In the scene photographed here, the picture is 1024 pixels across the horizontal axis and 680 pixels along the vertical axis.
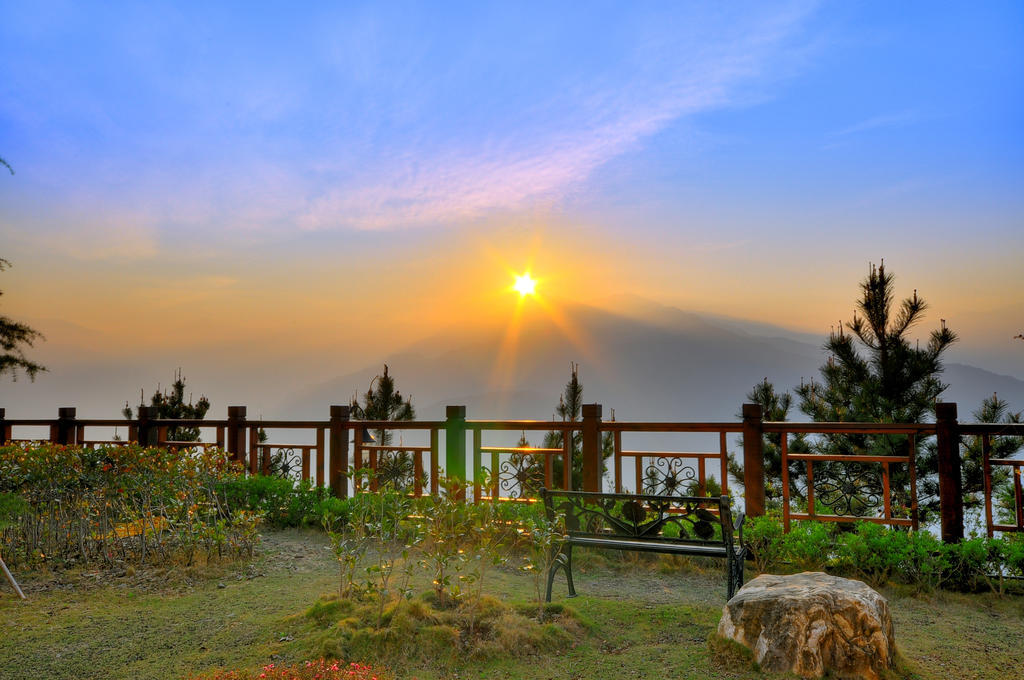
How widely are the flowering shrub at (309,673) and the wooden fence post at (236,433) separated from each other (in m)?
6.42

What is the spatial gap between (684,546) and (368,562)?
2.93m

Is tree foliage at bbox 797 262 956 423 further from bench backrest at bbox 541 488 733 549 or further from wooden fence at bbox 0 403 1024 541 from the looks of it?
bench backrest at bbox 541 488 733 549

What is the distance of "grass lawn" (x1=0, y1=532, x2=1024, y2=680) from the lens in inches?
149

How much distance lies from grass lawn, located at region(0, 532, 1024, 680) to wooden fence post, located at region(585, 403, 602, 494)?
1.05 metres

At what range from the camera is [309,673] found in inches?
133

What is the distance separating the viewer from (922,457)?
1060 centimetres

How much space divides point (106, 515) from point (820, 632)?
5.97 m

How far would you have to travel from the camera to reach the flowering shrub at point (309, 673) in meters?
3.31

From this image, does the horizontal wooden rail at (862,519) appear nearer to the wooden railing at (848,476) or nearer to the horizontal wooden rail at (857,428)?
the wooden railing at (848,476)

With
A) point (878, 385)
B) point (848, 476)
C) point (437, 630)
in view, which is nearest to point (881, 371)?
point (878, 385)

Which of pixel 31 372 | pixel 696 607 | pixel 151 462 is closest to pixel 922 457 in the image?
pixel 696 607

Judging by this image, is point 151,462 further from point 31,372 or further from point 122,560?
point 31,372

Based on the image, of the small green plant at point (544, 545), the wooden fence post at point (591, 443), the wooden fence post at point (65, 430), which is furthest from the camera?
the wooden fence post at point (65, 430)

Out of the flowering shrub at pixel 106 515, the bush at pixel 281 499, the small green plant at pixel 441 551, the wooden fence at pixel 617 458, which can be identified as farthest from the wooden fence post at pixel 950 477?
the flowering shrub at pixel 106 515
